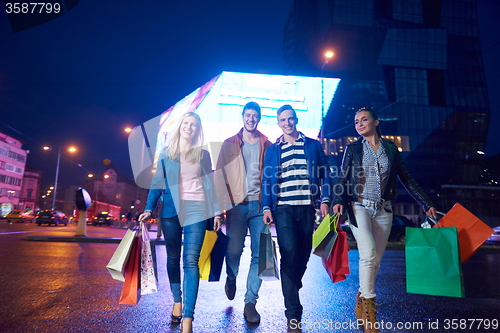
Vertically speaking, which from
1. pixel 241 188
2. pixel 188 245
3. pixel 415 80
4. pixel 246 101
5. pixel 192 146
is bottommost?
pixel 188 245

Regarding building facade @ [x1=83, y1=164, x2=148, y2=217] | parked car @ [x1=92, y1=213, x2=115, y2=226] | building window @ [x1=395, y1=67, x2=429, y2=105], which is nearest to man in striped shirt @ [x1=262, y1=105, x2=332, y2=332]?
parked car @ [x1=92, y1=213, x2=115, y2=226]

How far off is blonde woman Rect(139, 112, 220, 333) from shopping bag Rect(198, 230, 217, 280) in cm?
13

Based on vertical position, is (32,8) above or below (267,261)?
above

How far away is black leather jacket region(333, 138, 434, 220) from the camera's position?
3.58 metres

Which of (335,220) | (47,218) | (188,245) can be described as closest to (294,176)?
(335,220)

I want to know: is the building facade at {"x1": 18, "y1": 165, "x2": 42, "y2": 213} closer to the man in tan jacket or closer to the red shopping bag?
the man in tan jacket

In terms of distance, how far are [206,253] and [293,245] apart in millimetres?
1017

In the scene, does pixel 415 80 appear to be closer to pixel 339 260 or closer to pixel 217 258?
pixel 339 260

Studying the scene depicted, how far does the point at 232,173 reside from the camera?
4.20 metres

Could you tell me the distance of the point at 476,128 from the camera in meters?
59.0

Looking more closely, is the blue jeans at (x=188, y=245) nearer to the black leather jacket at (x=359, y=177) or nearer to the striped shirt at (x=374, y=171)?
the black leather jacket at (x=359, y=177)

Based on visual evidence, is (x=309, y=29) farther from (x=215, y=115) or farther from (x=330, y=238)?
(x=330, y=238)

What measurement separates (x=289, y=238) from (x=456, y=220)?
1.60m

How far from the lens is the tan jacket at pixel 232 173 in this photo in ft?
13.3
